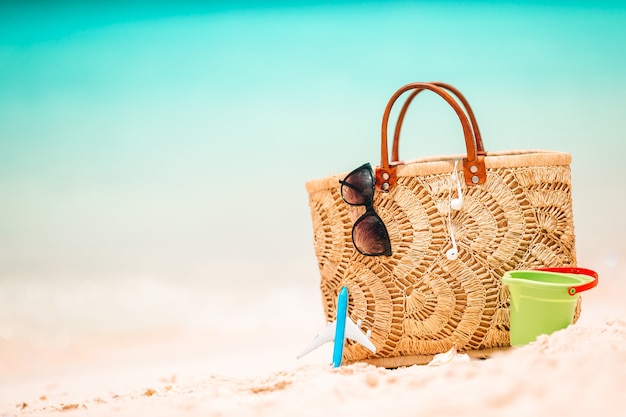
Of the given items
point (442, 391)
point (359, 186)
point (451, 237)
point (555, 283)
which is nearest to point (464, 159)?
point (451, 237)

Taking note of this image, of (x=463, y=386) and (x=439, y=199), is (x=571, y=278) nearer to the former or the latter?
(x=439, y=199)

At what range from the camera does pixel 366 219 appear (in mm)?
2137

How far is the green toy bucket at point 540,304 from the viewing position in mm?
1883

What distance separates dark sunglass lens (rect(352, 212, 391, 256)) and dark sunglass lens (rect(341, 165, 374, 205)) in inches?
2.5

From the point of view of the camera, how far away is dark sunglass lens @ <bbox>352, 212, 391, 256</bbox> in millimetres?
2121

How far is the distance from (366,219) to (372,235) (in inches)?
2.5

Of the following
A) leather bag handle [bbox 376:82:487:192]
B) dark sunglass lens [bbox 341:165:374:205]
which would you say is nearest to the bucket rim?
leather bag handle [bbox 376:82:487:192]

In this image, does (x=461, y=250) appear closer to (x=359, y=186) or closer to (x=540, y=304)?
(x=540, y=304)

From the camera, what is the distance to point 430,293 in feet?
7.07

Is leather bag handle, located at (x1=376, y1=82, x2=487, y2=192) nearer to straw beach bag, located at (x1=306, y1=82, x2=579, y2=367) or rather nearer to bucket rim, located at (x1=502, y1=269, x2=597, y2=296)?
straw beach bag, located at (x1=306, y1=82, x2=579, y2=367)

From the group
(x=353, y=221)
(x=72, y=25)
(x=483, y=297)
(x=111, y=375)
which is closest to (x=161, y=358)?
(x=111, y=375)

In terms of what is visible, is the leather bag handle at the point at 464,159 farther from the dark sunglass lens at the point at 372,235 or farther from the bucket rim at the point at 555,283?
the bucket rim at the point at 555,283

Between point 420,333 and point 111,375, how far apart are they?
180 centimetres

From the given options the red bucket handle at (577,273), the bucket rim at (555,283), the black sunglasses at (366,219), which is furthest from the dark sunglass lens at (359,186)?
the red bucket handle at (577,273)
